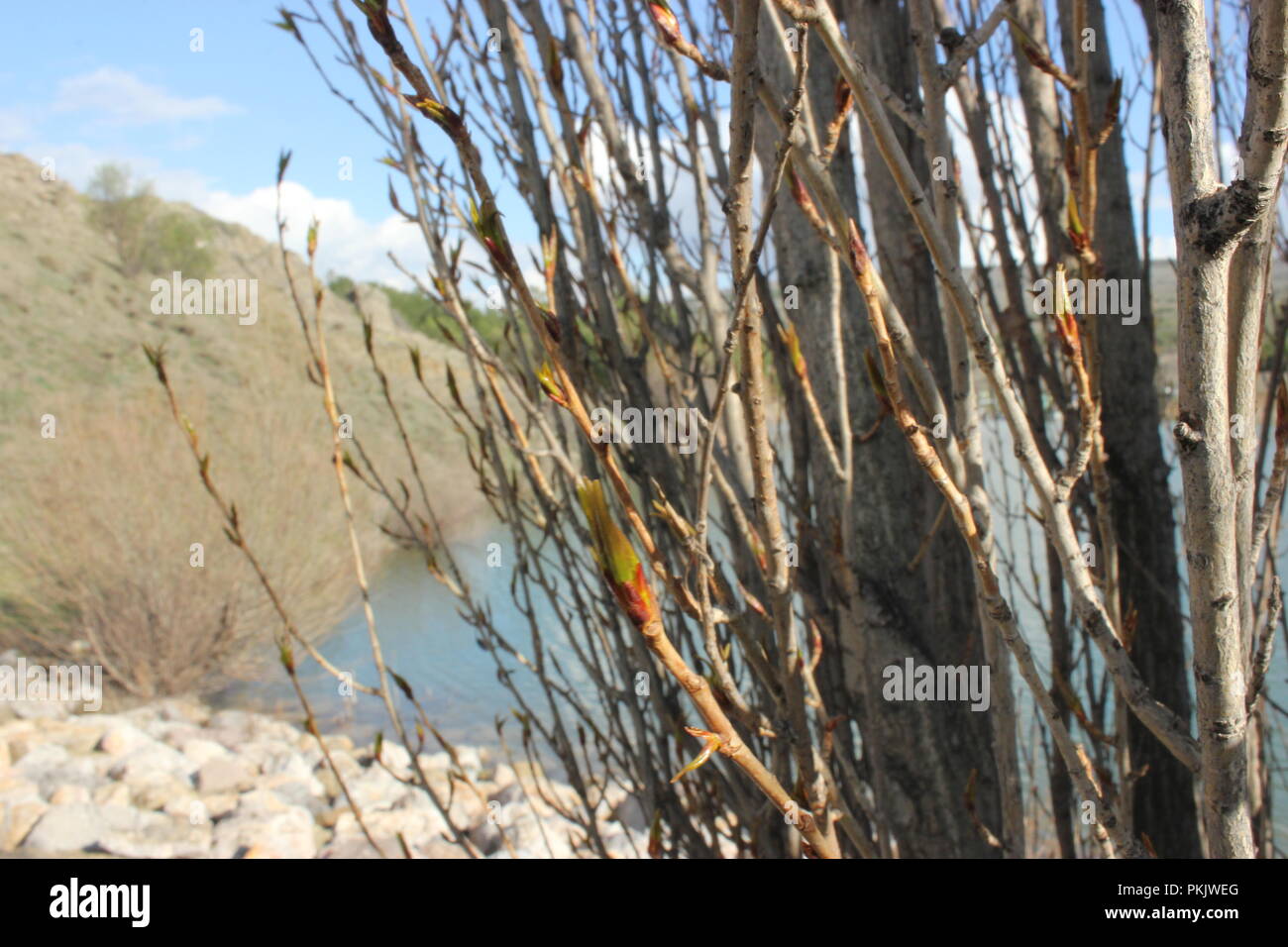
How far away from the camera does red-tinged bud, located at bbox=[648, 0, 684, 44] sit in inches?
25.4

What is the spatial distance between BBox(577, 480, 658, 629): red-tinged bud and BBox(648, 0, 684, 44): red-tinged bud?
34 centimetres

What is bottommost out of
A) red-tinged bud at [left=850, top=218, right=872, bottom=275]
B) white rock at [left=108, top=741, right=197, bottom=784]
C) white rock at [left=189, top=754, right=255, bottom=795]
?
white rock at [left=189, top=754, right=255, bottom=795]

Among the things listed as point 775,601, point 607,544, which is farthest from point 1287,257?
point 607,544

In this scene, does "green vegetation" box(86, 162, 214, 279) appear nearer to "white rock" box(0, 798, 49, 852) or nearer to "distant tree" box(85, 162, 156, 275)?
"distant tree" box(85, 162, 156, 275)

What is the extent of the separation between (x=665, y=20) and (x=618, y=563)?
396mm

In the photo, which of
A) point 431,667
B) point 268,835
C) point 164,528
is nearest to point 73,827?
point 268,835

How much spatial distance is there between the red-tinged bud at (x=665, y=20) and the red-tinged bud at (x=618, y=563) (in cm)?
34

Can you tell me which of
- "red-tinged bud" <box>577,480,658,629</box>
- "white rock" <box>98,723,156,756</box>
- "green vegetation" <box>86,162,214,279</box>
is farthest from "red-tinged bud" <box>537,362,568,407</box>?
"green vegetation" <box>86,162,214,279</box>

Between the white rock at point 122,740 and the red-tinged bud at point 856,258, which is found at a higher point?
the red-tinged bud at point 856,258

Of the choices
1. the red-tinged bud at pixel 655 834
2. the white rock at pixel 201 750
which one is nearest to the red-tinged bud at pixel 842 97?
the red-tinged bud at pixel 655 834

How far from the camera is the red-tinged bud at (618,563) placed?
1.73 feet

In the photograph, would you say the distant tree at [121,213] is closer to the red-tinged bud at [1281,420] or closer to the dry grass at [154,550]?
the dry grass at [154,550]

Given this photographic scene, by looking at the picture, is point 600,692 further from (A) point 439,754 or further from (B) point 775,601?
(A) point 439,754

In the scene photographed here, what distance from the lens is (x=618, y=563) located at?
1.73ft
